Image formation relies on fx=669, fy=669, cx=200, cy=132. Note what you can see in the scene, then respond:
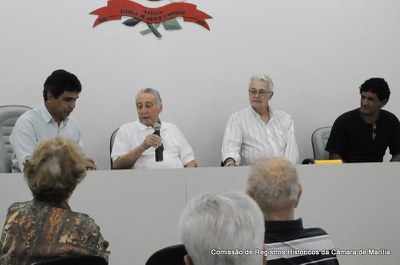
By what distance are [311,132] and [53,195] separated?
11.0 feet

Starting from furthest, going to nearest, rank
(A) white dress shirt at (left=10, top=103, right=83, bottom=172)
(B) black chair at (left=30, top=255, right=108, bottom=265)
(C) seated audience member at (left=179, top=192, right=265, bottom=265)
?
(A) white dress shirt at (left=10, top=103, right=83, bottom=172)
(B) black chair at (left=30, top=255, right=108, bottom=265)
(C) seated audience member at (left=179, top=192, right=265, bottom=265)

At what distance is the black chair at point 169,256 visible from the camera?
76.5 inches

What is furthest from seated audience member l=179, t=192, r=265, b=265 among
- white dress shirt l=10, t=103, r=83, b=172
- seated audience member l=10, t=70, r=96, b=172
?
white dress shirt l=10, t=103, r=83, b=172

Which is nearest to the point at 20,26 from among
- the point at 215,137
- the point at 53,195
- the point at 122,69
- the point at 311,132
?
the point at 122,69

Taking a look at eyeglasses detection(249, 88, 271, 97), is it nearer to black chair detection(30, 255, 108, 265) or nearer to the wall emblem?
the wall emblem

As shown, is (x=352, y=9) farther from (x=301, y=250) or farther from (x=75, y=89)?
(x=301, y=250)

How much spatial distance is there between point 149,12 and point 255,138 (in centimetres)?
124

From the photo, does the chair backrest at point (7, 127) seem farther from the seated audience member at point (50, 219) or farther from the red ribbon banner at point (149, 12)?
the seated audience member at point (50, 219)

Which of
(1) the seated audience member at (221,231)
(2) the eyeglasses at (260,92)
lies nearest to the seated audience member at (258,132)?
(2) the eyeglasses at (260,92)

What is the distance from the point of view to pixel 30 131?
3723 mm

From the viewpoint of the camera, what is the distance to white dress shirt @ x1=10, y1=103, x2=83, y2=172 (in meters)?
3.67

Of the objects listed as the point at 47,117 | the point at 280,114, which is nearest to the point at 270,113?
the point at 280,114

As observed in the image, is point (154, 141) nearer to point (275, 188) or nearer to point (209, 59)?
point (209, 59)

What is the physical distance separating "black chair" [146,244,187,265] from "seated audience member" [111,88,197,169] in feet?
6.50
